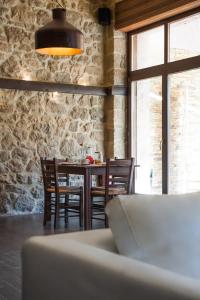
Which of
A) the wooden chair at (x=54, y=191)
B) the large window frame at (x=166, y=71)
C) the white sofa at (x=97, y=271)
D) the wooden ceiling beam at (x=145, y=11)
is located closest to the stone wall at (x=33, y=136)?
the wooden chair at (x=54, y=191)

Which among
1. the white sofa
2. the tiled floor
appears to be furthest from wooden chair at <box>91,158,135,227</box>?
the white sofa

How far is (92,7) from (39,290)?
7122 millimetres

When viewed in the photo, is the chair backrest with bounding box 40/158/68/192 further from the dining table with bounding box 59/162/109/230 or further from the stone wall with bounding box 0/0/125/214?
the stone wall with bounding box 0/0/125/214

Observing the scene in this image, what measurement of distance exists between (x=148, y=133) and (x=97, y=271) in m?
6.51

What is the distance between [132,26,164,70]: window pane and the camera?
308 inches

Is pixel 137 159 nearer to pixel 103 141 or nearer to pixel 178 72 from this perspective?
pixel 103 141

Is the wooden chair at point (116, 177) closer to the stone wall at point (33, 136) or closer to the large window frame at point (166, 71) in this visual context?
the large window frame at point (166, 71)

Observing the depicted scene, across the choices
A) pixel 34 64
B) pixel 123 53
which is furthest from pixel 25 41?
pixel 123 53

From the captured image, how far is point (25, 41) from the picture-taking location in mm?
7570

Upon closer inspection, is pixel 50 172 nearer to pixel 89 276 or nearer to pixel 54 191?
pixel 54 191

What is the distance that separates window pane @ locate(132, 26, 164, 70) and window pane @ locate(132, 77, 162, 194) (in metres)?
0.31

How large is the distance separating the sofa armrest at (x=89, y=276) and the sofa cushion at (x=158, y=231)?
0.10 m

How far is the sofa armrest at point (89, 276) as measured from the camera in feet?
4.72

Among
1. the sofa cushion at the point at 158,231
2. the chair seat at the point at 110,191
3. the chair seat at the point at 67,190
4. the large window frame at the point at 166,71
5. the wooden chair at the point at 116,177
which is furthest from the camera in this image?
the large window frame at the point at 166,71
